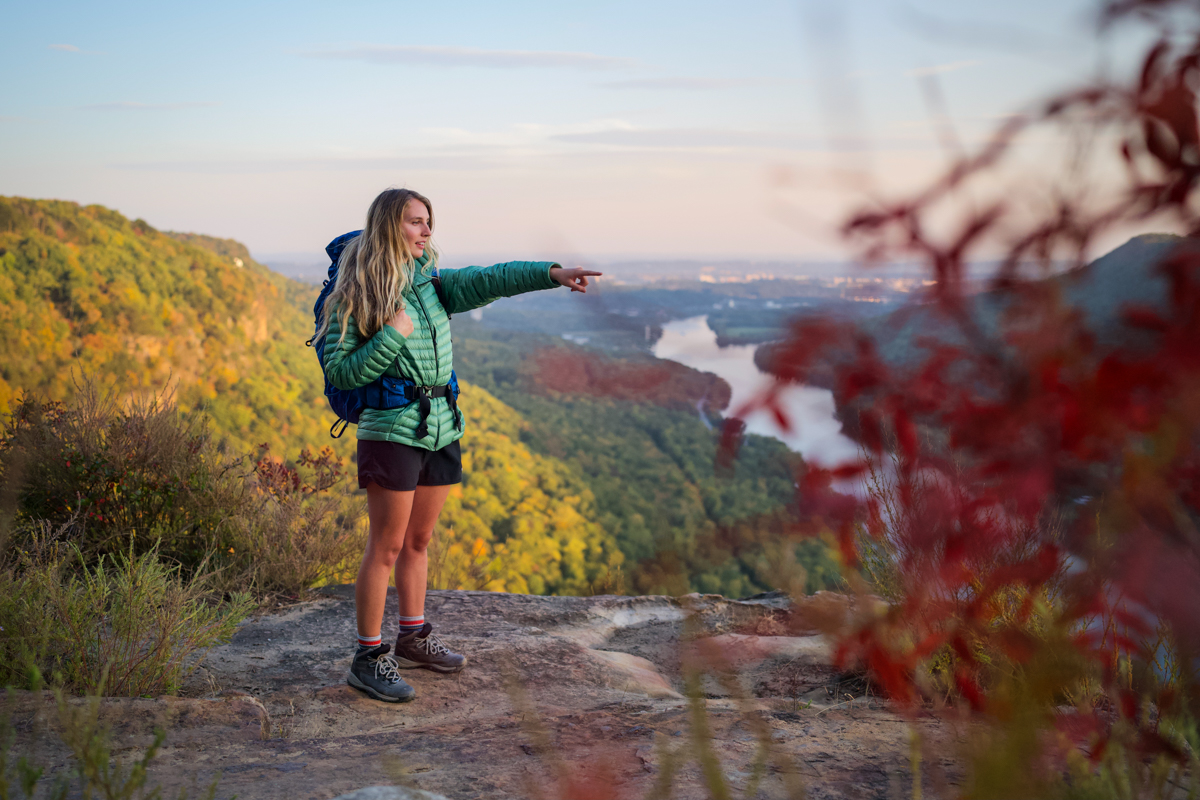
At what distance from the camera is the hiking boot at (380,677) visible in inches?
126

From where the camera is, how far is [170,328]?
22891mm

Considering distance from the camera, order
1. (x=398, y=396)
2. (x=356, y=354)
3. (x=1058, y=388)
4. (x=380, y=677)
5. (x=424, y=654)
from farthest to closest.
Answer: (x=424, y=654) < (x=380, y=677) < (x=398, y=396) < (x=356, y=354) < (x=1058, y=388)

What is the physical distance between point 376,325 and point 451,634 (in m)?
2.00

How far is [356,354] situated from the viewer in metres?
2.87

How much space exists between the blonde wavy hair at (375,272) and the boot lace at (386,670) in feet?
4.45

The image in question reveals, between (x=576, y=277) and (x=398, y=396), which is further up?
(x=576, y=277)

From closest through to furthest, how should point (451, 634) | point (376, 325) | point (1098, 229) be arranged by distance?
point (1098, 229)
point (376, 325)
point (451, 634)

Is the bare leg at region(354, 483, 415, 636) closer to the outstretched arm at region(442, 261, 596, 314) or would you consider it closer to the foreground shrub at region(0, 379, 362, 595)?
the outstretched arm at region(442, 261, 596, 314)

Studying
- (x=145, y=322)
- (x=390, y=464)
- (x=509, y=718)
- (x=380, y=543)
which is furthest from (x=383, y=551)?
(x=145, y=322)

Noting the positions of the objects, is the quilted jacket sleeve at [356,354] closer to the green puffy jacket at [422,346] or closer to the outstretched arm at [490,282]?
the green puffy jacket at [422,346]

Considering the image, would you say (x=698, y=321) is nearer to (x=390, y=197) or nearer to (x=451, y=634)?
(x=390, y=197)

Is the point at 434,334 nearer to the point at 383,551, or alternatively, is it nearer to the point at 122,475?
the point at 383,551

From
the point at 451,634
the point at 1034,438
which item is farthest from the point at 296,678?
the point at 1034,438

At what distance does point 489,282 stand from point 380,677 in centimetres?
171
